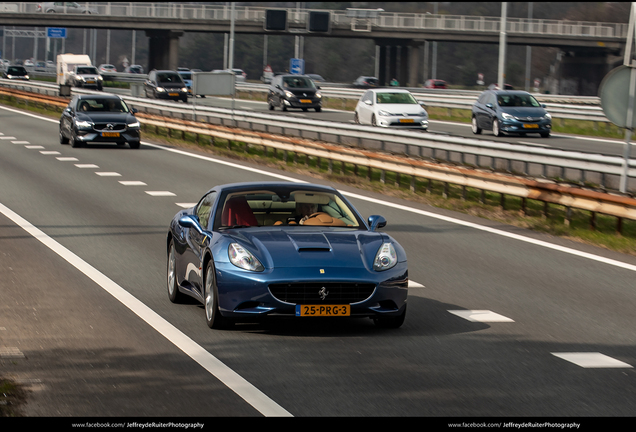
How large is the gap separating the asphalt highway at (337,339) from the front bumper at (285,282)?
0.23m

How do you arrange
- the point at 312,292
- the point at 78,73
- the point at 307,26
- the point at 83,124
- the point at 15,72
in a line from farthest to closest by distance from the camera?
the point at 15,72
the point at 307,26
the point at 78,73
the point at 83,124
the point at 312,292

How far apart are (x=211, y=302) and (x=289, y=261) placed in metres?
0.85

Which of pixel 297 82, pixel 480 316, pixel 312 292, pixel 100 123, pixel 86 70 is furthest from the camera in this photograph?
pixel 86 70

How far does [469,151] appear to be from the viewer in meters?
22.9

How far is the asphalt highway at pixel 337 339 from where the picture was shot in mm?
6734

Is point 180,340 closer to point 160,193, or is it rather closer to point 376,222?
point 376,222

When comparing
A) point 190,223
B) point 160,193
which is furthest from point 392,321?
point 160,193

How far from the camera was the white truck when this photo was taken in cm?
7956

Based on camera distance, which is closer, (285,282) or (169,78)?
(285,282)

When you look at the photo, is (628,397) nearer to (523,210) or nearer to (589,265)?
(589,265)

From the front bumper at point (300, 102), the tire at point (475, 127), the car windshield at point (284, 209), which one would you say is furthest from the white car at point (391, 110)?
the car windshield at point (284, 209)

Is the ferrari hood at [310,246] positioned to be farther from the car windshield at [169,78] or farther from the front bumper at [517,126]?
the car windshield at [169,78]

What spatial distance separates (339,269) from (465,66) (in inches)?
6018

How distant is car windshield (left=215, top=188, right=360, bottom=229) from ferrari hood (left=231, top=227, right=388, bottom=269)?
0.37 metres
